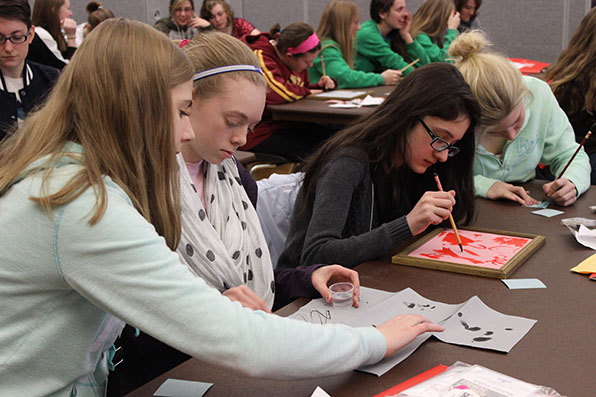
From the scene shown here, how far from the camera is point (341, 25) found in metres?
5.14

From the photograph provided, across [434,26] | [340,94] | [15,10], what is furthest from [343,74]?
[15,10]

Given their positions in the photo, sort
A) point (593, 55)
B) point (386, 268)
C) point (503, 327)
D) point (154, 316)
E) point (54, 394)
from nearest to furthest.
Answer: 1. point (154, 316)
2. point (54, 394)
3. point (503, 327)
4. point (386, 268)
5. point (593, 55)

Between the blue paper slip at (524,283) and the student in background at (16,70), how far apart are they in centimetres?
222

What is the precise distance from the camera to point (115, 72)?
0.96 meters

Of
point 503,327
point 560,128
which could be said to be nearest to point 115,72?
point 503,327

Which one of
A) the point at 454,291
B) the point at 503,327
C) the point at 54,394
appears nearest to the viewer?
the point at 54,394

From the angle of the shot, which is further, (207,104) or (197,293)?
(207,104)

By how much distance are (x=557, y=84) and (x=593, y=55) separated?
20 cm

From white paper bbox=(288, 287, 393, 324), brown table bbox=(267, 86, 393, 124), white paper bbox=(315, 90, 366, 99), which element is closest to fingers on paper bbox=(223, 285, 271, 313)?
white paper bbox=(288, 287, 393, 324)

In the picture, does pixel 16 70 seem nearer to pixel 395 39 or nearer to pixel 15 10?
pixel 15 10

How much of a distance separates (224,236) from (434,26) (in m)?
5.13

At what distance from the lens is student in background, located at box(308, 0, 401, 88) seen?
16.3 feet

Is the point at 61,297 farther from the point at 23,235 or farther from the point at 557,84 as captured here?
the point at 557,84

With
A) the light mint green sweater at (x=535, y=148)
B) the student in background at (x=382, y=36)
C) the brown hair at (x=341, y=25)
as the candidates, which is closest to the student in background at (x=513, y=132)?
the light mint green sweater at (x=535, y=148)
